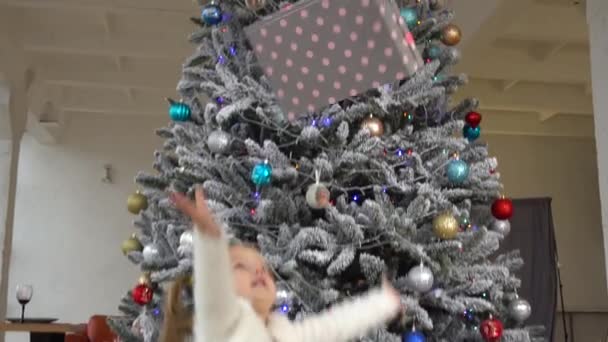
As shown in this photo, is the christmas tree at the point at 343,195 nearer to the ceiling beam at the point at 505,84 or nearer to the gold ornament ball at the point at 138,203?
the gold ornament ball at the point at 138,203

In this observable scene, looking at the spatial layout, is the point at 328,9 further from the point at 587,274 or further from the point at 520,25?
the point at 587,274

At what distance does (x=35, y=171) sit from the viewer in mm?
7754

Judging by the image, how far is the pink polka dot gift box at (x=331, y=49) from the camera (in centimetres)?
148

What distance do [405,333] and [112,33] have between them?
4553 millimetres

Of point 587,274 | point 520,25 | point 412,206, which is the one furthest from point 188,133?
point 587,274

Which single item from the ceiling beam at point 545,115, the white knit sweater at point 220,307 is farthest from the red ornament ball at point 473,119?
the ceiling beam at point 545,115

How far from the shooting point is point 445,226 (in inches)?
72.5

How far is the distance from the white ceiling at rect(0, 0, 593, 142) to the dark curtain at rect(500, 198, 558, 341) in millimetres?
1120

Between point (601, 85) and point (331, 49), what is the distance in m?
1.65

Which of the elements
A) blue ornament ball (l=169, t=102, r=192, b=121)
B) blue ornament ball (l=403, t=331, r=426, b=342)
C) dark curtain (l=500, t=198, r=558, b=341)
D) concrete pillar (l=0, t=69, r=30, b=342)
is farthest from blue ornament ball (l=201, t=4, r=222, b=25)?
dark curtain (l=500, t=198, r=558, b=341)

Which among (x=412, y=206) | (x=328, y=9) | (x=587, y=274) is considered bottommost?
(x=587, y=274)

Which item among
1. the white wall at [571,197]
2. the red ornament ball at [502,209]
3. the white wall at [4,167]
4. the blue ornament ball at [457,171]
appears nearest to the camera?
the blue ornament ball at [457,171]

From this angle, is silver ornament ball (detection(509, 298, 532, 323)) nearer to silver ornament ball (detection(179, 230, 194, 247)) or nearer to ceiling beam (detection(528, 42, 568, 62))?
silver ornament ball (detection(179, 230, 194, 247))

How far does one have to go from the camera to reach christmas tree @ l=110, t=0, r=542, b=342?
5.95ft
